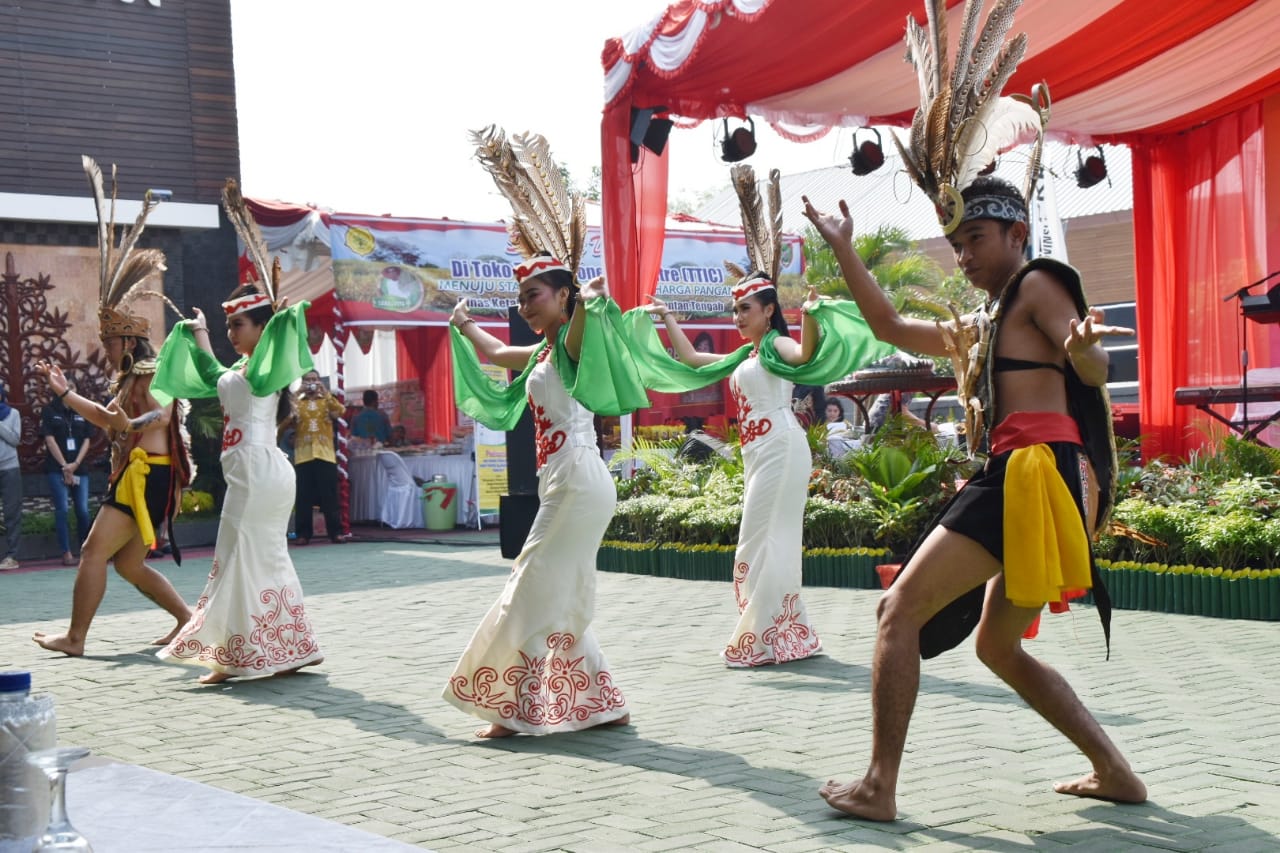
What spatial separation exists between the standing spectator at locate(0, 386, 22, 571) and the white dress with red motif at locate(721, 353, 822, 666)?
9.05 m

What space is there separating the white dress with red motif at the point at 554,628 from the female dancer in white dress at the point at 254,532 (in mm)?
1754

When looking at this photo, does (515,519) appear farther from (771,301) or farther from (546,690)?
(546,690)

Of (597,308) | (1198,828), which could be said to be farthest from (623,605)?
(1198,828)

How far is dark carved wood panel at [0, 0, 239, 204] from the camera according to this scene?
16.2 metres

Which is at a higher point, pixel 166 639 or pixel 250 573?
pixel 250 573

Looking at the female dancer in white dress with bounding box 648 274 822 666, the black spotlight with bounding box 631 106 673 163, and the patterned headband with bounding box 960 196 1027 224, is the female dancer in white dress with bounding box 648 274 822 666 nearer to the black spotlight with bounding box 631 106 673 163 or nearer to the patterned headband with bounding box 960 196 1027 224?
the patterned headband with bounding box 960 196 1027 224

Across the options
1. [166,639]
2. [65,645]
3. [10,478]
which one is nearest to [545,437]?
[166,639]

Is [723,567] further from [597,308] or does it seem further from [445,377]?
[445,377]

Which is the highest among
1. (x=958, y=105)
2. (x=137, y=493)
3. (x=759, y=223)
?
(x=759, y=223)

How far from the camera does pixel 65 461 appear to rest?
14.2 metres

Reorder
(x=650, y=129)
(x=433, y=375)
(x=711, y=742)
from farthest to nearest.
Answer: (x=433, y=375)
(x=650, y=129)
(x=711, y=742)

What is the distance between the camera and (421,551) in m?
14.3

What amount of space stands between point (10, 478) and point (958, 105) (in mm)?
11846

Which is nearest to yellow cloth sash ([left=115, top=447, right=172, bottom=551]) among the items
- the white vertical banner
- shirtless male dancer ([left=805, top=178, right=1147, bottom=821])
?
shirtless male dancer ([left=805, top=178, right=1147, bottom=821])
